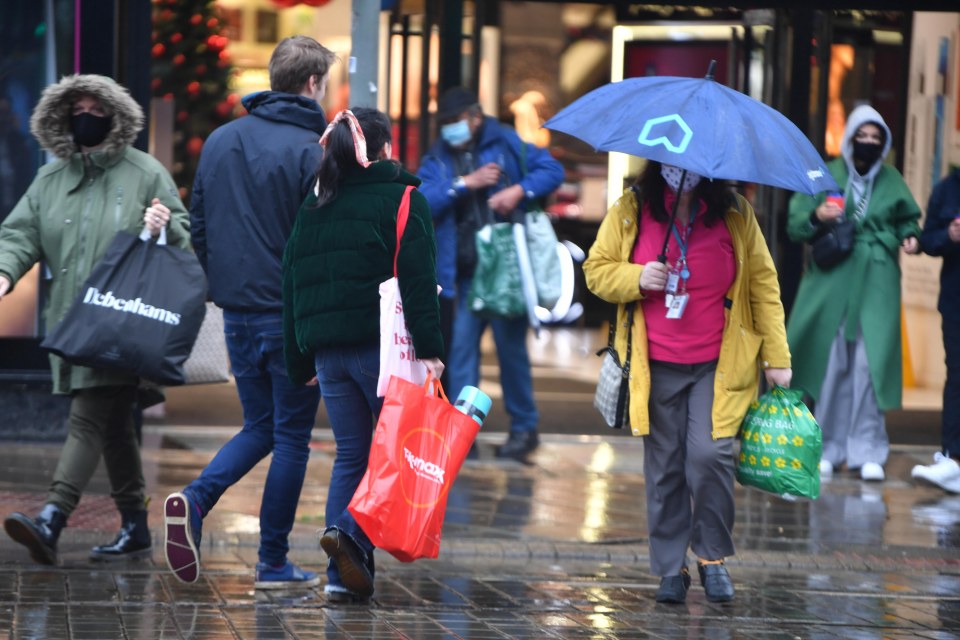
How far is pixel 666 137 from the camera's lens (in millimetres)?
5727

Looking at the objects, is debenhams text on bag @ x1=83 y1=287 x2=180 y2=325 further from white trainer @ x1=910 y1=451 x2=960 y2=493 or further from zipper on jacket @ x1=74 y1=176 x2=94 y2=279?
white trainer @ x1=910 y1=451 x2=960 y2=493

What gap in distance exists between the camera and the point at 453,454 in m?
5.75

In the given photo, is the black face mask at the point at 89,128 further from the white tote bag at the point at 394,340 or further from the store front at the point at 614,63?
the store front at the point at 614,63

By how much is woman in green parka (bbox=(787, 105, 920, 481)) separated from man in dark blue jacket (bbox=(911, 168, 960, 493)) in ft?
0.43

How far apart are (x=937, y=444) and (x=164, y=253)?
20.2 feet

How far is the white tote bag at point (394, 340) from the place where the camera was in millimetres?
5762

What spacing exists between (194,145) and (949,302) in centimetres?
491

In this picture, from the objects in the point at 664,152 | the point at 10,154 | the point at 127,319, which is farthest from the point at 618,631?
the point at 10,154

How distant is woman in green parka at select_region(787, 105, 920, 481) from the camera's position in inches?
365

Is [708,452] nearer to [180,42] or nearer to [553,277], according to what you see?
[553,277]

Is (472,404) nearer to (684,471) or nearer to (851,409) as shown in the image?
(684,471)

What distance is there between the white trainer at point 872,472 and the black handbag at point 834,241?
1.15 metres

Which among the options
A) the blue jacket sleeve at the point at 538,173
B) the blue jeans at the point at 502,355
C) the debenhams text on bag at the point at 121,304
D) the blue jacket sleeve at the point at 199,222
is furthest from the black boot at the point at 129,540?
the blue jacket sleeve at the point at 538,173

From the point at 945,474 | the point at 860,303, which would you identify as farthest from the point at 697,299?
the point at 945,474
